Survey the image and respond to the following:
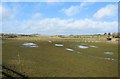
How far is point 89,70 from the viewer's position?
32.6m

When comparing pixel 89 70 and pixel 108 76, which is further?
pixel 89 70

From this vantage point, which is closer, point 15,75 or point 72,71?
point 15,75

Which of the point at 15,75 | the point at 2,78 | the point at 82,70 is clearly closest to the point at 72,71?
the point at 82,70

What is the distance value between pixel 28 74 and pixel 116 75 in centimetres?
1052

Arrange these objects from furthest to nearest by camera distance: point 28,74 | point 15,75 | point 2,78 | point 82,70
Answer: point 82,70 < point 28,74 < point 15,75 < point 2,78

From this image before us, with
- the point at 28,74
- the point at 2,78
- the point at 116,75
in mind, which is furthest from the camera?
the point at 116,75

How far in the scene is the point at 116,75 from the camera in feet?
99.2

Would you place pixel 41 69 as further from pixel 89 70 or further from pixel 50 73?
pixel 89 70

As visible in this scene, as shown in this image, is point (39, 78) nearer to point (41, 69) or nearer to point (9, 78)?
point (9, 78)

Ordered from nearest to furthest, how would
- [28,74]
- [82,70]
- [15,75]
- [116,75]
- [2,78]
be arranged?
1. [2,78]
2. [15,75]
3. [28,74]
4. [116,75]
5. [82,70]

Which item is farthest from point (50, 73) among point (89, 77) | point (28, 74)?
point (89, 77)

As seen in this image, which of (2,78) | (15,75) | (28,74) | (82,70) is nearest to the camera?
(2,78)

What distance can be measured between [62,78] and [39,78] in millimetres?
2445

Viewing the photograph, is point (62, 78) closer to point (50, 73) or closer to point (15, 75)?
point (50, 73)
